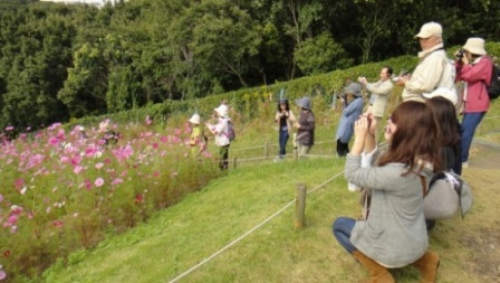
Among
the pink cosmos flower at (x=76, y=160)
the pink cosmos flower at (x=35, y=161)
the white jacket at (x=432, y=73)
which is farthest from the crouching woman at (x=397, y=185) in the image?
the pink cosmos flower at (x=35, y=161)

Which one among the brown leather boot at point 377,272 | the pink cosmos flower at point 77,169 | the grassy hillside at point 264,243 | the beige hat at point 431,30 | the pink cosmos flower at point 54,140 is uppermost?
the beige hat at point 431,30

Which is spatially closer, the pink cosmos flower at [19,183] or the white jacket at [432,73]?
the white jacket at [432,73]

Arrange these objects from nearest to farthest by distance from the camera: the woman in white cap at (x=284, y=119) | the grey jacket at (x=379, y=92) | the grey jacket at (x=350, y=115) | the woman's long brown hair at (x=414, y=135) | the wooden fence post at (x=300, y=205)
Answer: the woman's long brown hair at (x=414, y=135)
the wooden fence post at (x=300, y=205)
the grey jacket at (x=379, y=92)
the grey jacket at (x=350, y=115)
the woman in white cap at (x=284, y=119)

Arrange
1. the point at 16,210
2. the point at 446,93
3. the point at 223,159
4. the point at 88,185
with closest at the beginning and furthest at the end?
the point at 446,93
the point at 16,210
the point at 88,185
the point at 223,159

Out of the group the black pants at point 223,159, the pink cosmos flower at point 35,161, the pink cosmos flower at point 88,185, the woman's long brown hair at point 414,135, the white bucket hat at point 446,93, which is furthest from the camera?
the black pants at point 223,159

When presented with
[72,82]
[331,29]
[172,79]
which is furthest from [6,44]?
[331,29]

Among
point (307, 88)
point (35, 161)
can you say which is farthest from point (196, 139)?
point (307, 88)

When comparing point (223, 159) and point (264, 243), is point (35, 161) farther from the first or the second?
point (264, 243)

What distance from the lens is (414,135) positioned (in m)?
2.73

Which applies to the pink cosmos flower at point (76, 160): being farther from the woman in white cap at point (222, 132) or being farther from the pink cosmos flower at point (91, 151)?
the woman in white cap at point (222, 132)

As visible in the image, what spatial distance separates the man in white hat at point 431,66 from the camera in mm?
3939

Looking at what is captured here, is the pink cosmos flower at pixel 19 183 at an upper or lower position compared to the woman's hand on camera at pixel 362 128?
lower

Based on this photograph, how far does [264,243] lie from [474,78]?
10.6 feet

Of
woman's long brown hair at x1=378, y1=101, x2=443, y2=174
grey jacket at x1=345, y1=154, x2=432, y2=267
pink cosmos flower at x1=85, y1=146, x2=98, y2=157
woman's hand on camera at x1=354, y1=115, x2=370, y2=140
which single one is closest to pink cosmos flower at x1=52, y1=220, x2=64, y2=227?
pink cosmos flower at x1=85, y1=146, x2=98, y2=157
